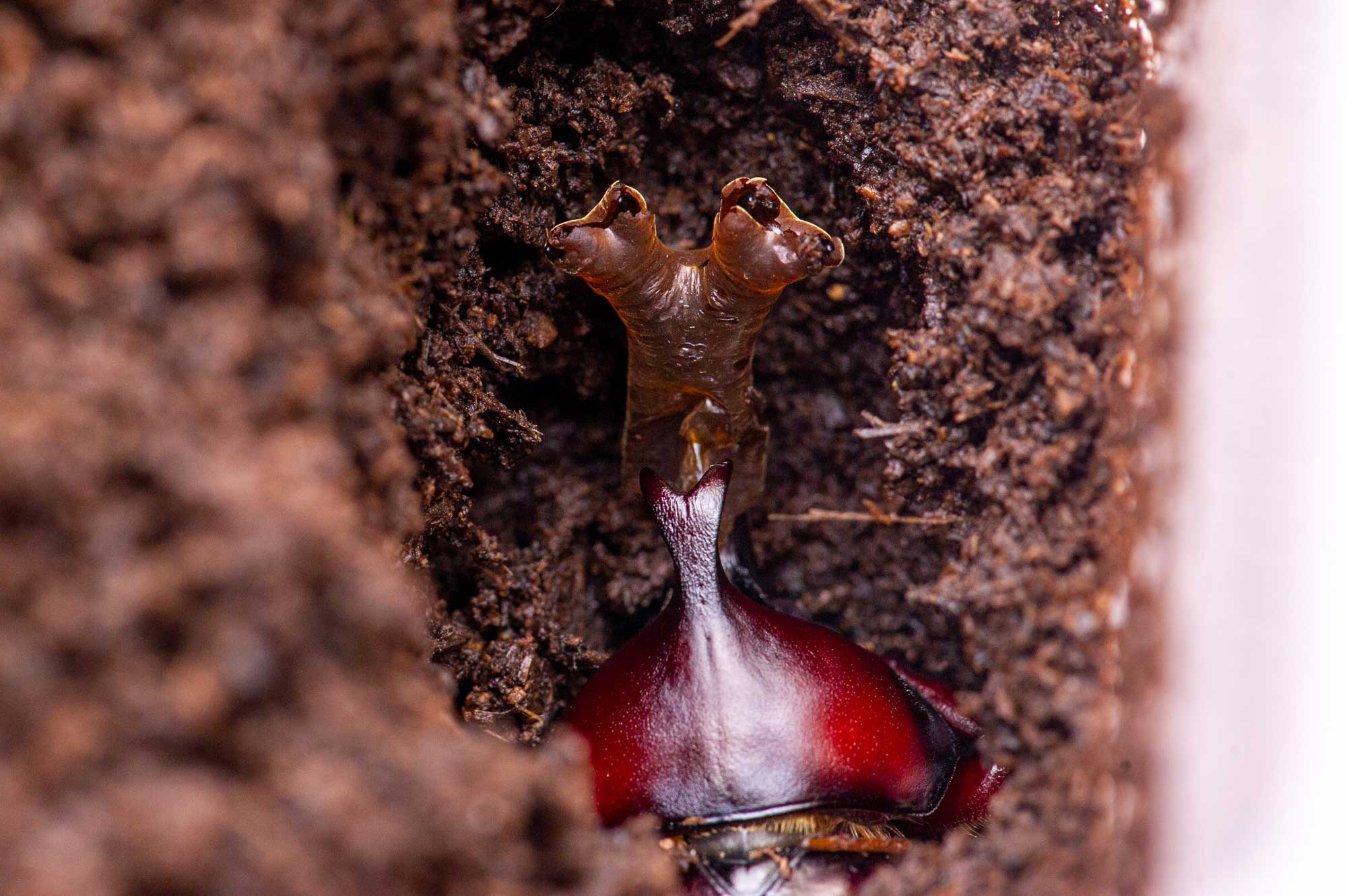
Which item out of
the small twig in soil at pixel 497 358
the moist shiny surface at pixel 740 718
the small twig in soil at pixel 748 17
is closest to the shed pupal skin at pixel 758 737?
the moist shiny surface at pixel 740 718

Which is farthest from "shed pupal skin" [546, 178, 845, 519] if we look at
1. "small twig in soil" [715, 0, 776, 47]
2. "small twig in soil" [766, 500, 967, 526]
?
"small twig in soil" [715, 0, 776, 47]

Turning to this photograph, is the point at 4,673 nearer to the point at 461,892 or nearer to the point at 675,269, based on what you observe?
the point at 461,892

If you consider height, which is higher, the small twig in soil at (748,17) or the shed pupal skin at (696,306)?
the small twig in soil at (748,17)

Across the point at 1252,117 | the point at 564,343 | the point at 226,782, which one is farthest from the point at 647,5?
the point at 226,782

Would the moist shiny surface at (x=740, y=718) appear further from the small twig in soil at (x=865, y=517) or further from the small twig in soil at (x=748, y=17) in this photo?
the small twig in soil at (x=748, y=17)

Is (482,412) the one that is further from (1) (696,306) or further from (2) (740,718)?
(2) (740,718)

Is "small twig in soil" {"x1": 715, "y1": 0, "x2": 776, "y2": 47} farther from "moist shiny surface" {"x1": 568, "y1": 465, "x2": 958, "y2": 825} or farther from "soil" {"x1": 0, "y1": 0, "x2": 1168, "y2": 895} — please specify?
"moist shiny surface" {"x1": 568, "y1": 465, "x2": 958, "y2": 825}
